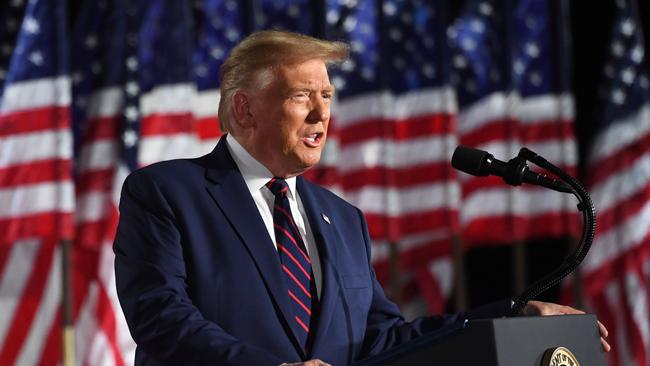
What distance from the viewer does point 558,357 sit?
5.70 ft

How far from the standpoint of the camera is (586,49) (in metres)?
7.30

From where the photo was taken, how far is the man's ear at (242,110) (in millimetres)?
2318

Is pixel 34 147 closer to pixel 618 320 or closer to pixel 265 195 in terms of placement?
pixel 265 195

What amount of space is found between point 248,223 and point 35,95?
3.73m

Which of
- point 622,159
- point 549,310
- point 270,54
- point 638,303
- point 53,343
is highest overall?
point 270,54

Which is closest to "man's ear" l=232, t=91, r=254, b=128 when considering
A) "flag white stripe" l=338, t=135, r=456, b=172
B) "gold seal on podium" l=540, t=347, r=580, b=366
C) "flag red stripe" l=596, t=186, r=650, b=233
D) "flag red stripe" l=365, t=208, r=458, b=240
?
"gold seal on podium" l=540, t=347, r=580, b=366

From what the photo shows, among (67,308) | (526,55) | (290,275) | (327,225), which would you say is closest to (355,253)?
(327,225)

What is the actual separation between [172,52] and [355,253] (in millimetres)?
3617

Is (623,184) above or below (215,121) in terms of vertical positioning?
below

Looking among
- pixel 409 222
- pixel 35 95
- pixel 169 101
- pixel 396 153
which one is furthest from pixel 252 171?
pixel 396 153

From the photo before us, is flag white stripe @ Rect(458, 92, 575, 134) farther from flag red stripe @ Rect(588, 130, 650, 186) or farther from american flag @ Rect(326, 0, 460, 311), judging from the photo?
flag red stripe @ Rect(588, 130, 650, 186)

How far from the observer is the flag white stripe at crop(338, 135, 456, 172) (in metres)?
6.30

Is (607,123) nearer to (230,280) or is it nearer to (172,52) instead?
(172,52)

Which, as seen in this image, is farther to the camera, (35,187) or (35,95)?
Answer: (35,95)
